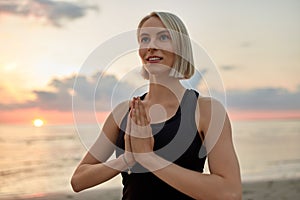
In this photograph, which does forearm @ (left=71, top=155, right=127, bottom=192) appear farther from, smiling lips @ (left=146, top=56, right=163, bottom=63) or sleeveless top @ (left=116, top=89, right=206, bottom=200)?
smiling lips @ (left=146, top=56, right=163, bottom=63)

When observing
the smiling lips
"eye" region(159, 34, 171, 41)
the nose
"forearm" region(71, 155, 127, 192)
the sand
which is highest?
"eye" region(159, 34, 171, 41)

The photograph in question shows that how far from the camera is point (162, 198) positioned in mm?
1697

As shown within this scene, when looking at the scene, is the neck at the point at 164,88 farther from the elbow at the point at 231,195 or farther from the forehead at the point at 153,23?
the elbow at the point at 231,195

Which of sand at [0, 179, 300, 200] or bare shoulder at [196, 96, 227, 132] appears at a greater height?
bare shoulder at [196, 96, 227, 132]

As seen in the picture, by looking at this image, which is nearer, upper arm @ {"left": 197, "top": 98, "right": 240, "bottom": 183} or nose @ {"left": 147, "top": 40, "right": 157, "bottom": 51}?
upper arm @ {"left": 197, "top": 98, "right": 240, "bottom": 183}

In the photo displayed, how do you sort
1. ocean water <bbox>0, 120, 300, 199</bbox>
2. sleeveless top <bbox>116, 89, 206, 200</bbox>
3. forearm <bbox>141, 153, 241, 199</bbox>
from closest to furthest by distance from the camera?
forearm <bbox>141, 153, 241, 199</bbox>
sleeveless top <bbox>116, 89, 206, 200</bbox>
ocean water <bbox>0, 120, 300, 199</bbox>

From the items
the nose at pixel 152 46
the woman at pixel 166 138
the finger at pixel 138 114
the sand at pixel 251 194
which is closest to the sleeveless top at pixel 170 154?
the woman at pixel 166 138

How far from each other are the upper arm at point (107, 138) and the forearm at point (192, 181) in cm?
27

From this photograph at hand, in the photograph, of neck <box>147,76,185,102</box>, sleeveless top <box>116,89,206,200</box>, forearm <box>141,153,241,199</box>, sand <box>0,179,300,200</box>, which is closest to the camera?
forearm <box>141,153,241,199</box>

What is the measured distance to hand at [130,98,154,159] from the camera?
1.62 metres

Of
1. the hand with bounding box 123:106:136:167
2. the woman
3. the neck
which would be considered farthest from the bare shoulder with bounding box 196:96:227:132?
the hand with bounding box 123:106:136:167

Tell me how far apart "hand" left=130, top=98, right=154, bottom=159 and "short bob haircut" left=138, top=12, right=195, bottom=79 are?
0.23m

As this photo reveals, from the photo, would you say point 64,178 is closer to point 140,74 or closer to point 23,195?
point 23,195

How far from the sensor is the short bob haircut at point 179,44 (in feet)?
5.60
